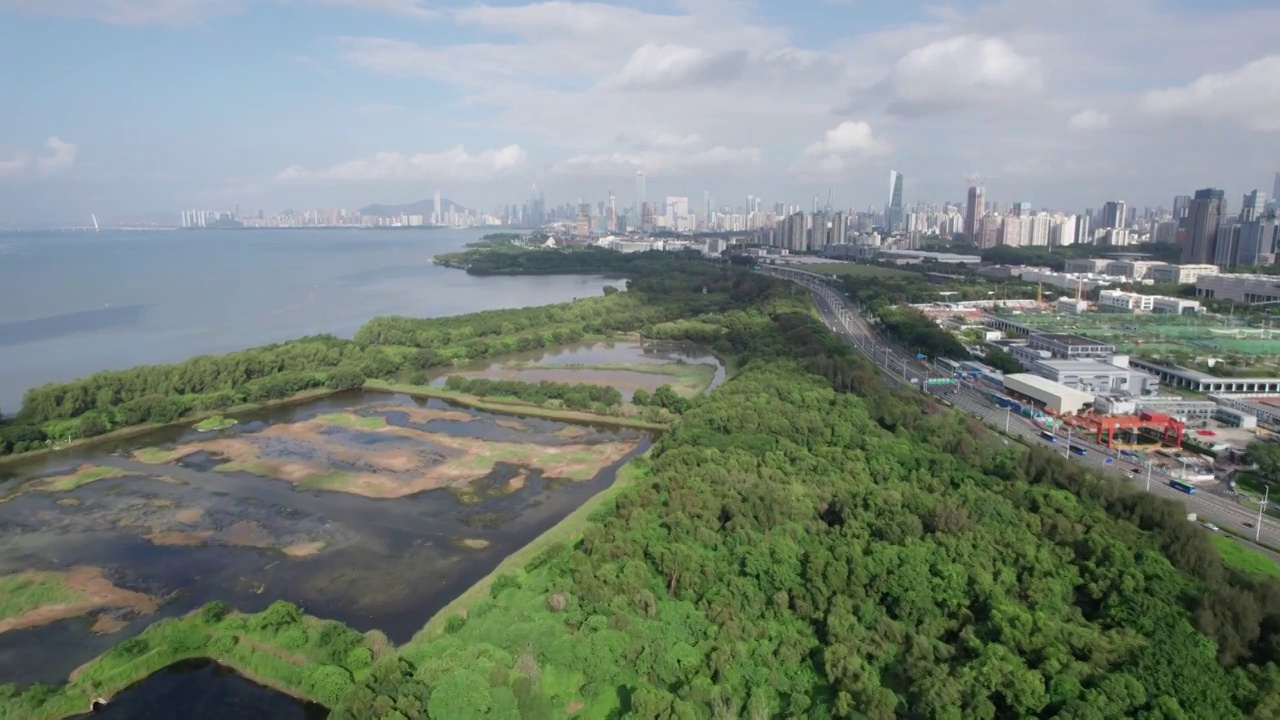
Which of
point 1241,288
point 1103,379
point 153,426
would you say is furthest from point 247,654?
point 1241,288

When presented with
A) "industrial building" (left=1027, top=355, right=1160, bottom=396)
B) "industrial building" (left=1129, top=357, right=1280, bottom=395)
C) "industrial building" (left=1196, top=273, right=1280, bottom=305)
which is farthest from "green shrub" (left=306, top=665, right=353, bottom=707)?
"industrial building" (left=1196, top=273, right=1280, bottom=305)

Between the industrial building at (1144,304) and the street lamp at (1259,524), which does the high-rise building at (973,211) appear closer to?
the industrial building at (1144,304)

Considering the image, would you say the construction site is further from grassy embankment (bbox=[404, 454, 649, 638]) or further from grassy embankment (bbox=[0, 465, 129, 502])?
grassy embankment (bbox=[0, 465, 129, 502])

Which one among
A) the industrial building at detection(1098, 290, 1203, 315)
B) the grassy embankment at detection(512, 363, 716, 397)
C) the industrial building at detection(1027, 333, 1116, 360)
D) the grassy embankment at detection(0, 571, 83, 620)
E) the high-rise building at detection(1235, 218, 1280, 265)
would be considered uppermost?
the high-rise building at detection(1235, 218, 1280, 265)

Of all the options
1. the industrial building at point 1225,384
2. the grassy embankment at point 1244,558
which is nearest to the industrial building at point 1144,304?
the industrial building at point 1225,384

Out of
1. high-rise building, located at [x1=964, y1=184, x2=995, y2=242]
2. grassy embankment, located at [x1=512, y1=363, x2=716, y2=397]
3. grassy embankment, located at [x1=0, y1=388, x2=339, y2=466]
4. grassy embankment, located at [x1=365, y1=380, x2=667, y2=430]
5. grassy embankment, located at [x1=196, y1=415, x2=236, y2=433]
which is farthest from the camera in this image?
high-rise building, located at [x1=964, y1=184, x2=995, y2=242]

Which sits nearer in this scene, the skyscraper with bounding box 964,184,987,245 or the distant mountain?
the skyscraper with bounding box 964,184,987,245

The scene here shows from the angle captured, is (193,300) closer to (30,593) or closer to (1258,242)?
(30,593)

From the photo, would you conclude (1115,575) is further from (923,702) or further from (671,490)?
(671,490)

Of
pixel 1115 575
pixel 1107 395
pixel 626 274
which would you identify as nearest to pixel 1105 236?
pixel 626 274
